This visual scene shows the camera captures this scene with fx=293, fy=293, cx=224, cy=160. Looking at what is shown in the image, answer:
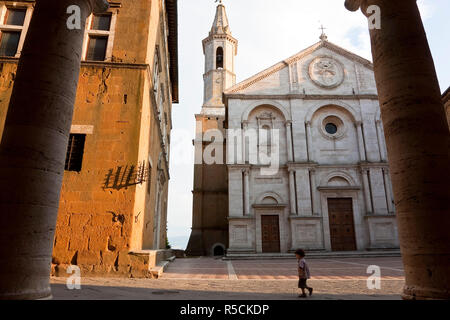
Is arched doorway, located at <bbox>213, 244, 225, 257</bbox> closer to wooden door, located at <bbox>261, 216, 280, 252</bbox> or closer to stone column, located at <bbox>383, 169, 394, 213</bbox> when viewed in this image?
wooden door, located at <bbox>261, 216, 280, 252</bbox>

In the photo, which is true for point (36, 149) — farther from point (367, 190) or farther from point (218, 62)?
point (218, 62)

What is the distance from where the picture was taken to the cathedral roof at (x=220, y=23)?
123 feet

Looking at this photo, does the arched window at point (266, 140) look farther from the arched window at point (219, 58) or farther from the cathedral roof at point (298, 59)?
the arched window at point (219, 58)

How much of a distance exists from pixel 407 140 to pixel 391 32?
194 cm

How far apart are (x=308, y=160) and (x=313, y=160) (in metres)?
0.54

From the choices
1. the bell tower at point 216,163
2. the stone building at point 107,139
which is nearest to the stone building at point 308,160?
the bell tower at point 216,163

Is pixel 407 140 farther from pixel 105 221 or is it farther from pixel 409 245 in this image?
pixel 105 221

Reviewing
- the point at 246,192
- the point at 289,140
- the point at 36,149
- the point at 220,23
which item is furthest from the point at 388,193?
the point at 220,23

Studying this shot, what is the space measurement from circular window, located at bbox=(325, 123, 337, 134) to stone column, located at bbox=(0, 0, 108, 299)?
23589 millimetres

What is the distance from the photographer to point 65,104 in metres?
4.67

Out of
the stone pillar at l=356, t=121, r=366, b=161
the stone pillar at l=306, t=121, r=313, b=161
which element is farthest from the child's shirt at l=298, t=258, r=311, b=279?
the stone pillar at l=356, t=121, r=366, b=161

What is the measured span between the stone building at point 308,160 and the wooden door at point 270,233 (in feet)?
0.24

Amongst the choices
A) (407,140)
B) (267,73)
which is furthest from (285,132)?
(407,140)

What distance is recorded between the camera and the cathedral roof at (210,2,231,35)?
37428 millimetres
